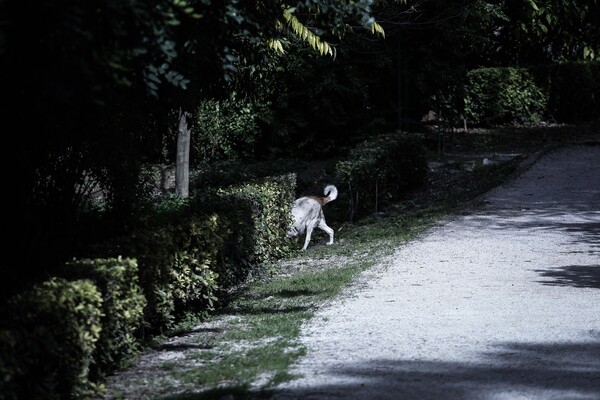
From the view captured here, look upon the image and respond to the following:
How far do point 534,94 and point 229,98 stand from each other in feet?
68.5

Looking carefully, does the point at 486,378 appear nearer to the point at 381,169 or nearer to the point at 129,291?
the point at 129,291

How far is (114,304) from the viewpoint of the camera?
23.4 feet

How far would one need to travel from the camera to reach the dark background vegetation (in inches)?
224

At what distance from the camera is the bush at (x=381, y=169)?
706 inches

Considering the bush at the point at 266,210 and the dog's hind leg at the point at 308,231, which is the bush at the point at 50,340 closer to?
the bush at the point at 266,210

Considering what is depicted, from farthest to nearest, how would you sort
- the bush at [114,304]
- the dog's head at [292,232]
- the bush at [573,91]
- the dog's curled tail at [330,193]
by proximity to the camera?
the bush at [573,91] → the dog's curled tail at [330,193] → the dog's head at [292,232] → the bush at [114,304]

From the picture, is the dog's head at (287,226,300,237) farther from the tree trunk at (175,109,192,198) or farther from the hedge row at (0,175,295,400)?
the tree trunk at (175,109,192,198)

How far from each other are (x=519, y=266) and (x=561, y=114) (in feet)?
68.9

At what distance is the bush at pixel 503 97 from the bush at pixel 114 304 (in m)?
22.6

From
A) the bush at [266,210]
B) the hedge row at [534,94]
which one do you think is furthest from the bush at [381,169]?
the hedge row at [534,94]

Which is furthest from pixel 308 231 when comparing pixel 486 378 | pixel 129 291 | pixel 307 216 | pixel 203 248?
pixel 486 378

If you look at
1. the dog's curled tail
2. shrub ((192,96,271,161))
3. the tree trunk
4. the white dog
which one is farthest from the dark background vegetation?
the dog's curled tail

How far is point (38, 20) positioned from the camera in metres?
5.48

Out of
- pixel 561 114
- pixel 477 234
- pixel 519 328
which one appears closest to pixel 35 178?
pixel 519 328
